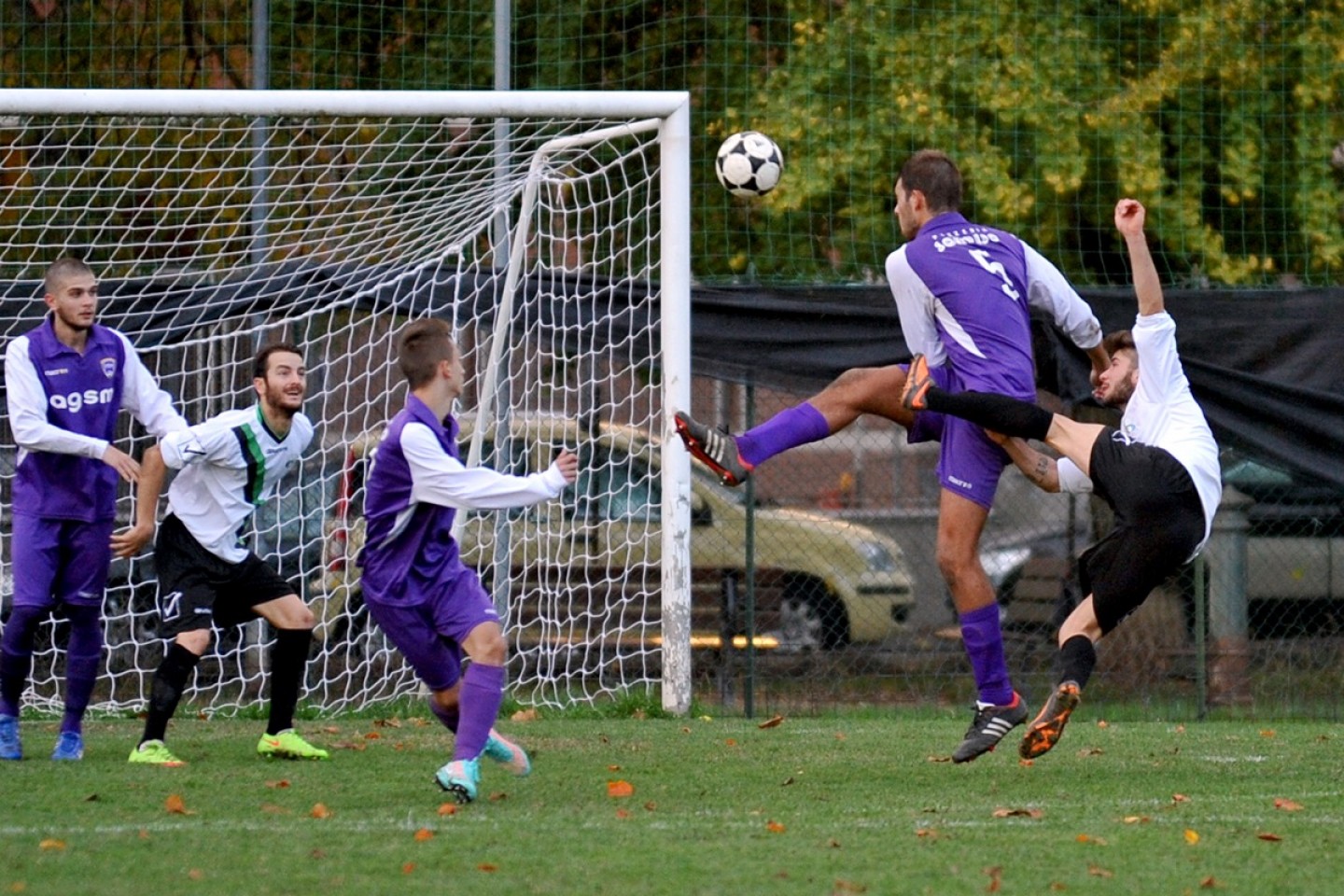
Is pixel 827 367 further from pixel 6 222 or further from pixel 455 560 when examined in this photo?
pixel 6 222

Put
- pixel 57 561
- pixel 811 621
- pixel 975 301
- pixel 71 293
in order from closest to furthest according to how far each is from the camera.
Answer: pixel 975 301
pixel 71 293
pixel 57 561
pixel 811 621

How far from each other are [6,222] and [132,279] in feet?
5.81

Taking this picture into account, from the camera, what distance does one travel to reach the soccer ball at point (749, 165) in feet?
28.5

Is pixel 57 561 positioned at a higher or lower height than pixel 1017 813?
higher

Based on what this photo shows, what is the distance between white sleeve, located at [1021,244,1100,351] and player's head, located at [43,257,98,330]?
3.79 m

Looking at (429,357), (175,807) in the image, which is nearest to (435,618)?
(429,357)

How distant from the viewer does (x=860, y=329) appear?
9.96 m

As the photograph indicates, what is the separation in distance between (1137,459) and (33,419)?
14.2 ft

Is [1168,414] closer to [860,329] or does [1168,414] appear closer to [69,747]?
[860,329]

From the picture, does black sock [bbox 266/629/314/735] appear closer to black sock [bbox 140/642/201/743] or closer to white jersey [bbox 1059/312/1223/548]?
black sock [bbox 140/642/201/743]

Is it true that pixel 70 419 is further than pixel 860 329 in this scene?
No

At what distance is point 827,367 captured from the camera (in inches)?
390

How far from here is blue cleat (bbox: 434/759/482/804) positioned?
568cm

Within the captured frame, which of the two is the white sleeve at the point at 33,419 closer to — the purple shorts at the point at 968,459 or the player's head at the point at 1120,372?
the purple shorts at the point at 968,459
